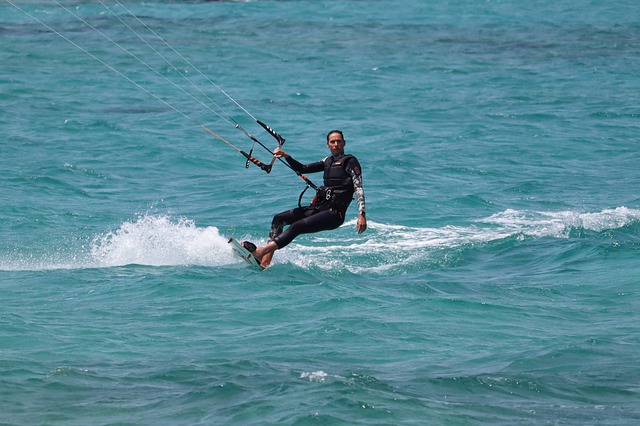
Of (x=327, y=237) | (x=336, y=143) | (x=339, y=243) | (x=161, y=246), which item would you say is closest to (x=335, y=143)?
(x=336, y=143)

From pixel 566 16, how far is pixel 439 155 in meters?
26.6

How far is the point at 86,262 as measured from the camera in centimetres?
1681

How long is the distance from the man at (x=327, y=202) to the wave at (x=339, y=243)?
1.72m

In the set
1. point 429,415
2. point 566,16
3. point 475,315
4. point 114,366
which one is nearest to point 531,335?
point 475,315

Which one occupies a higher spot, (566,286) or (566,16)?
(566,16)

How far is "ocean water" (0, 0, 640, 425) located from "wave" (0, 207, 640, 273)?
77mm

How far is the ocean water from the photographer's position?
10.5 metres

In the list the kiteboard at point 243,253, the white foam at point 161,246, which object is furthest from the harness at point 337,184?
the white foam at point 161,246

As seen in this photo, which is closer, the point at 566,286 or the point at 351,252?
the point at 566,286

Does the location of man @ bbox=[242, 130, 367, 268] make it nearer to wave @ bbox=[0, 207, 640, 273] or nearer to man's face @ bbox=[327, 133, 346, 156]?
man's face @ bbox=[327, 133, 346, 156]

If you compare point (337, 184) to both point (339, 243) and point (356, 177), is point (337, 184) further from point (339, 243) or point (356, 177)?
point (339, 243)

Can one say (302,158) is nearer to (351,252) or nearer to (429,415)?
(351,252)

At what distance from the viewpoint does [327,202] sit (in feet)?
48.3

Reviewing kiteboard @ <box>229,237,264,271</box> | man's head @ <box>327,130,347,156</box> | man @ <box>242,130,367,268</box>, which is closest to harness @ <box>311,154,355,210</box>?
man @ <box>242,130,367,268</box>
